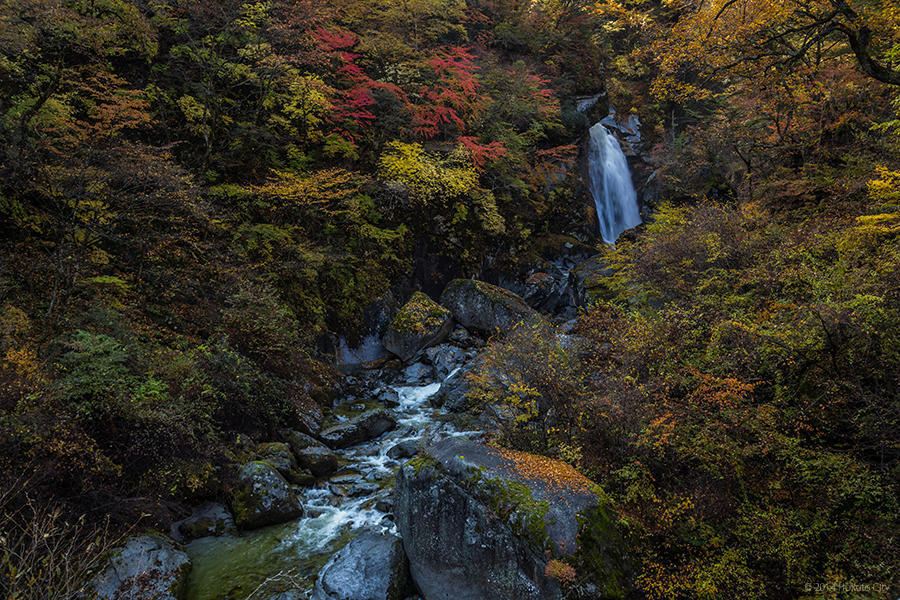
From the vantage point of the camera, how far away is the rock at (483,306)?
13.9m

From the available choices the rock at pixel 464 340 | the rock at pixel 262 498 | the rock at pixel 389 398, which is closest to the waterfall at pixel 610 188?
the rock at pixel 464 340

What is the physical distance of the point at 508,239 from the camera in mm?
18328

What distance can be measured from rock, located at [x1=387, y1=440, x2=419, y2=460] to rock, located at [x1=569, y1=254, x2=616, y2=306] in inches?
333

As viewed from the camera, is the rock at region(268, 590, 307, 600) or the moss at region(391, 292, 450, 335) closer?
the rock at region(268, 590, 307, 600)

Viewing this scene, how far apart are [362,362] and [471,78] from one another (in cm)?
1138

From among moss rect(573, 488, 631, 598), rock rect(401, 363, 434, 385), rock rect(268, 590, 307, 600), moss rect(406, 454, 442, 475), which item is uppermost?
moss rect(406, 454, 442, 475)

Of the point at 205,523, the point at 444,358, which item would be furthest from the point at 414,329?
the point at 205,523

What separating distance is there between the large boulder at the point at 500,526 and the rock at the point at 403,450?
3265 millimetres

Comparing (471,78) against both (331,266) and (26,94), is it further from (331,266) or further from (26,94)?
(26,94)

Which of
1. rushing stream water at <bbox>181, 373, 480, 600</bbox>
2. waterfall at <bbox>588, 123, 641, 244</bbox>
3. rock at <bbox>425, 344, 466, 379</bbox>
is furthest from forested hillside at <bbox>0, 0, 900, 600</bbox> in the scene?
waterfall at <bbox>588, 123, 641, 244</bbox>

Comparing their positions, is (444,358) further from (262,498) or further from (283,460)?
(262,498)

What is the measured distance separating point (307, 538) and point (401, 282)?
974 centimetres

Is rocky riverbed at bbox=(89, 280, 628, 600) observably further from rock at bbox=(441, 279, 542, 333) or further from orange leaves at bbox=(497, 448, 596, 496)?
rock at bbox=(441, 279, 542, 333)

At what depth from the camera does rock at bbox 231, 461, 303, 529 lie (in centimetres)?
621
